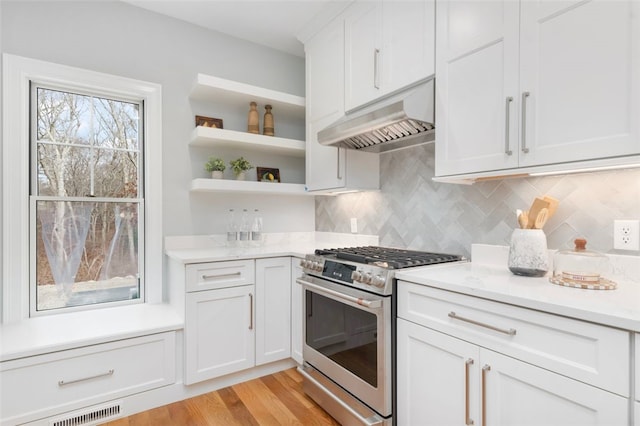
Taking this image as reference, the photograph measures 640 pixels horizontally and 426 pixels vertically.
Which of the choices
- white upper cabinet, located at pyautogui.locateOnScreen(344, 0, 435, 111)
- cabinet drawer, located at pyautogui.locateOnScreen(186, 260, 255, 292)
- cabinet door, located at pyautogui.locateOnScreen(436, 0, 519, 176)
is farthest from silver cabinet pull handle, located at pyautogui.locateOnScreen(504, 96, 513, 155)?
cabinet drawer, located at pyautogui.locateOnScreen(186, 260, 255, 292)

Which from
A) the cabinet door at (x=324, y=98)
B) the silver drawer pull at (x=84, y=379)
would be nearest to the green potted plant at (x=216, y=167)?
the cabinet door at (x=324, y=98)

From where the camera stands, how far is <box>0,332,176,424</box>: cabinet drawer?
1.71 m

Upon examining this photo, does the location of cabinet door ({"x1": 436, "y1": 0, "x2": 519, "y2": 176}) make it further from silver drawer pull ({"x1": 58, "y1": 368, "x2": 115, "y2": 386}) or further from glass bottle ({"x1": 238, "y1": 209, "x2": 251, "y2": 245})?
silver drawer pull ({"x1": 58, "y1": 368, "x2": 115, "y2": 386})

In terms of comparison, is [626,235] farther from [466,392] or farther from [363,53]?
[363,53]

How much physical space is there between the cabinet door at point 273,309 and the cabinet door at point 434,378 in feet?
3.57

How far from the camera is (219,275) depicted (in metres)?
2.24

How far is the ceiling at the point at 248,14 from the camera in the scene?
8.14 feet

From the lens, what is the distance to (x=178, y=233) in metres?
2.68

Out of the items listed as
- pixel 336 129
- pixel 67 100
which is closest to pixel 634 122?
pixel 336 129

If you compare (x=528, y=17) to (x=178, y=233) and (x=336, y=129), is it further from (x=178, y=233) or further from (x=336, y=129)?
(x=178, y=233)

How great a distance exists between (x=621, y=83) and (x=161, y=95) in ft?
9.05

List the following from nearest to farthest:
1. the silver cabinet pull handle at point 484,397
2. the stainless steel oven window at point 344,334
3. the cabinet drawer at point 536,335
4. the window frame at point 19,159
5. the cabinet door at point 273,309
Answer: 1. the cabinet drawer at point 536,335
2. the silver cabinet pull handle at point 484,397
3. the stainless steel oven window at point 344,334
4. the window frame at point 19,159
5. the cabinet door at point 273,309

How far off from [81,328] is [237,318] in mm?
919

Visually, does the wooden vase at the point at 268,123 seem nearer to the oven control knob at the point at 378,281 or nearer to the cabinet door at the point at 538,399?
the oven control knob at the point at 378,281
